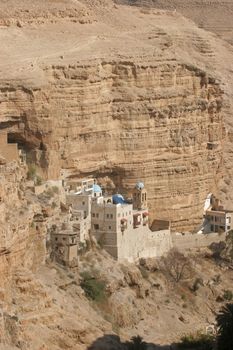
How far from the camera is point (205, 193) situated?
3137 inches

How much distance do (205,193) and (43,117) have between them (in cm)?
1013

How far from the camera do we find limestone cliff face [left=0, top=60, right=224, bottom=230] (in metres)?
72.1

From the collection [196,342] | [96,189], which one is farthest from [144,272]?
[196,342]

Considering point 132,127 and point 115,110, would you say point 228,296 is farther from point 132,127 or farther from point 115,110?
point 115,110

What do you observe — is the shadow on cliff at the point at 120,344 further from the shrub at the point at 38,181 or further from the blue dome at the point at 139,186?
the blue dome at the point at 139,186

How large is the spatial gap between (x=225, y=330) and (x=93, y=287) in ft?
22.1

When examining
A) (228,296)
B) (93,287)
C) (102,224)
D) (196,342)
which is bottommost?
(196,342)

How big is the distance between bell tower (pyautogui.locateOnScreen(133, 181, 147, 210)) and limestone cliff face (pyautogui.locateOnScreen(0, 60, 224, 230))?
3.13 ft

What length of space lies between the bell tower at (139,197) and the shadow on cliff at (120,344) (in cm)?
685

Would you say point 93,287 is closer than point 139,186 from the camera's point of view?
Yes

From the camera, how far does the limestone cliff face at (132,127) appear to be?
237ft

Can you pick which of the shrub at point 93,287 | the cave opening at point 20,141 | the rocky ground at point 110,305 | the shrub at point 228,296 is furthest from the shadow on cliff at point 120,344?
the cave opening at point 20,141

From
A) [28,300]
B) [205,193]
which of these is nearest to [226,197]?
[205,193]

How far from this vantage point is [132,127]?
7638 cm
